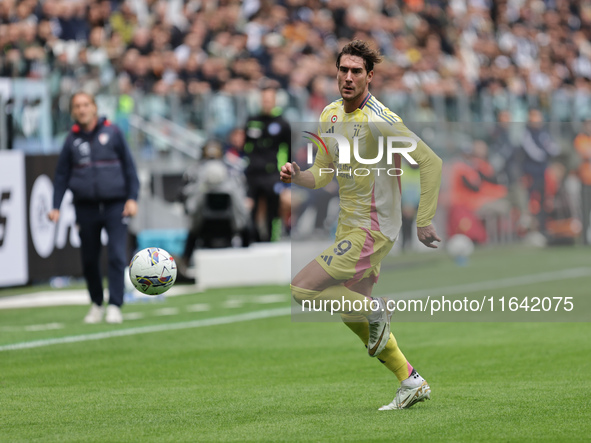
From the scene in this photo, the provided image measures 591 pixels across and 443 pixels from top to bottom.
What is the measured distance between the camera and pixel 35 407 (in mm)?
7309

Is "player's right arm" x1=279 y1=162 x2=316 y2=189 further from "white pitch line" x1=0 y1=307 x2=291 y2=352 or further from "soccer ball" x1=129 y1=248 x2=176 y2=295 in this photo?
"white pitch line" x1=0 y1=307 x2=291 y2=352

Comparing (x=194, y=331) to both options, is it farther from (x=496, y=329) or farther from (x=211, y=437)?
(x=211, y=437)

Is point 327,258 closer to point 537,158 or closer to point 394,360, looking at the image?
point 394,360

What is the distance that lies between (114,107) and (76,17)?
3124 mm

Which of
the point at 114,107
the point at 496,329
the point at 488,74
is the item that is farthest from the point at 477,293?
the point at 488,74

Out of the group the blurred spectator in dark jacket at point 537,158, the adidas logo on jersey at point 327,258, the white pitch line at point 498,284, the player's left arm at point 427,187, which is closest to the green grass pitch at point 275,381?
the adidas logo on jersey at point 327,258

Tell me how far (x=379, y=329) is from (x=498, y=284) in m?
9.60

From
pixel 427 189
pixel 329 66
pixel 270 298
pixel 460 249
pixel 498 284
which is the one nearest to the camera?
pixel 427 189

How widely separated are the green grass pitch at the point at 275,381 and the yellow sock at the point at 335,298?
25.0 inches

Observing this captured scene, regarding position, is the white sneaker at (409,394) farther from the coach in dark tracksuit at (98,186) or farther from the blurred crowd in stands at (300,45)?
the blurred crowd in stands at (300,45)

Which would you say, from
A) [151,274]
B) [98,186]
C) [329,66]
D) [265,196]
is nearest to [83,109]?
[98,186]

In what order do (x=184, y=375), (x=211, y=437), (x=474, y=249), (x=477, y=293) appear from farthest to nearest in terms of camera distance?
(x=474, y=249) < (x=477, y=293) < (x=184, y=375) < (x=211, y=437)

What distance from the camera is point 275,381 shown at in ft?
27.9

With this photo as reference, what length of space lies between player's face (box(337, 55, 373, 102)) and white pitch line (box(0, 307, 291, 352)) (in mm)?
4783
